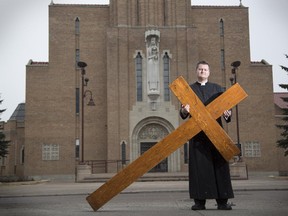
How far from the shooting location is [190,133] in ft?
20.1

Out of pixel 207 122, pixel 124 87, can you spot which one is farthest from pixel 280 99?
pixel 207 122

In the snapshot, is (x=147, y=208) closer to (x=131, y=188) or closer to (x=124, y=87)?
(x=131, y=188)

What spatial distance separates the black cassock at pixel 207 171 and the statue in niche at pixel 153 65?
28775 millimetres

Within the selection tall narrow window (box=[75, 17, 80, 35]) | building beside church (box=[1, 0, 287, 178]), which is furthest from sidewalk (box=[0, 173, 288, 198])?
tall narrow window (box=[75, 17, 80, 35])

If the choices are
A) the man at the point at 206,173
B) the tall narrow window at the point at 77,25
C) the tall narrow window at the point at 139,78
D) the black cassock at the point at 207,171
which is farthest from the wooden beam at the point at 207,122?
the tall narrow window at the point at 77,25

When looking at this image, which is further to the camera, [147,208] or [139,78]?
[139,78]

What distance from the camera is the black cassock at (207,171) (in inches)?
245

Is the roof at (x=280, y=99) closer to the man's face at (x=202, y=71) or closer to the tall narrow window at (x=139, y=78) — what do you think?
the tall narrow window at (x=139, y=78)

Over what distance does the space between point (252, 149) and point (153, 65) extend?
33.4 ft

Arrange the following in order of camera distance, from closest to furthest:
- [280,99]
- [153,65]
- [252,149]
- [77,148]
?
[153,65] < [77,148] < [252,149] < [280,99]

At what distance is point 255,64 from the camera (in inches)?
1497

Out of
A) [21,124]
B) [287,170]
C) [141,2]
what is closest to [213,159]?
[141,2]

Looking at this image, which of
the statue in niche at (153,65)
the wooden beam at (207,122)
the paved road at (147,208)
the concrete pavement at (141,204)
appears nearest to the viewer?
the wooden beam at (207,122)

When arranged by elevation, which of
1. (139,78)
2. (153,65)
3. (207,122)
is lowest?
(207,122)
